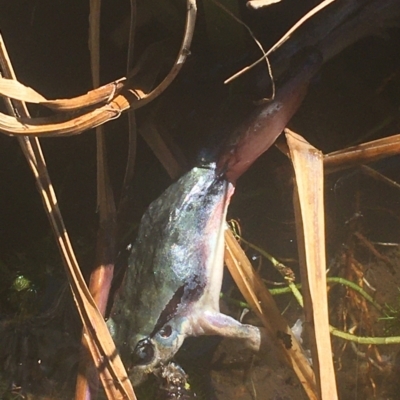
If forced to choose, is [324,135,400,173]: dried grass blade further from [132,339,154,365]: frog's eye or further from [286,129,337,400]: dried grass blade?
[132,339,154,365]: frog's eye

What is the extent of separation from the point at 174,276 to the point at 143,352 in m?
0.27

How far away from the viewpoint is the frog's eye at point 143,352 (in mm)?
1790

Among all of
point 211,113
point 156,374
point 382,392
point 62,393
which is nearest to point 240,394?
point 156,374

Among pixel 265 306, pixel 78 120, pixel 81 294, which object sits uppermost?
pixel 78 120

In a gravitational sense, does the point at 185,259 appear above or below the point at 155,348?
above

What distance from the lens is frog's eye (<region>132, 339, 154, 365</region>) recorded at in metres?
1.79

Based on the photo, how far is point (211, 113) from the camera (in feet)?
6.33

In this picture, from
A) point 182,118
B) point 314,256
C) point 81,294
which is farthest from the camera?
point 182,118

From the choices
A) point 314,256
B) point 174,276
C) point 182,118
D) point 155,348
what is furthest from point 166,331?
point 182,118

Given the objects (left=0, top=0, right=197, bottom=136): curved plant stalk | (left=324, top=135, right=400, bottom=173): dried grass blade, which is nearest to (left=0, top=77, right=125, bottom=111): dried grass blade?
(left=0, top=0, right=197, bottom=136): curved plant stalk

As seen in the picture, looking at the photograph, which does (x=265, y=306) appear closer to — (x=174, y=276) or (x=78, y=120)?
(x=174, y=276)

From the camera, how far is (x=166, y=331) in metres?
1.81

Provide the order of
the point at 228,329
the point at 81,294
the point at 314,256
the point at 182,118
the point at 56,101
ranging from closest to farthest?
the point at 56,101, the point at 314,256, the point at 81,294, the point at 228,329, the point at 182,118

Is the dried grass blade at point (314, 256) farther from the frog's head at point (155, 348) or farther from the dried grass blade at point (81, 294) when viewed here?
the dried grass blade at point (81, 294)
